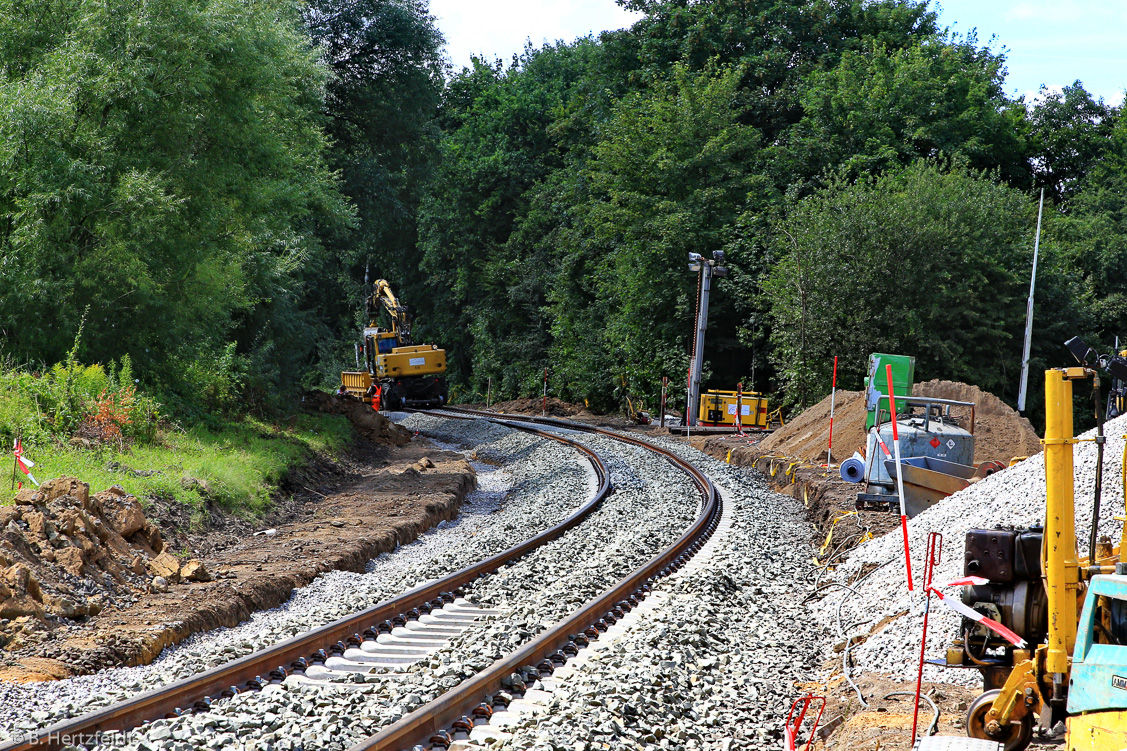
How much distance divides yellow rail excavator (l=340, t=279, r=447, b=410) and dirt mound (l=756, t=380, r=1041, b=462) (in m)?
19.1

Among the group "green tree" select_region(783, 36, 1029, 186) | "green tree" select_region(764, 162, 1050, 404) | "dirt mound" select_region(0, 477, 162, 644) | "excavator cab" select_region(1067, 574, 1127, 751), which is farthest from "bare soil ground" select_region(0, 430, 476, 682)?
"green tree" select_region(783, 36, 1029, 186)

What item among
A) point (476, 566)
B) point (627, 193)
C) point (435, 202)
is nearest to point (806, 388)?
point (627, 193)

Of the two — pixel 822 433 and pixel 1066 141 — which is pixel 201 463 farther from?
pixel 1066 141

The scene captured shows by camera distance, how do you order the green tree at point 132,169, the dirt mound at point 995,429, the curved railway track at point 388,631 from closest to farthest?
the curved railway track at point 388,631 → the green tree at point 132,169 → the dirt mound at point 995,429

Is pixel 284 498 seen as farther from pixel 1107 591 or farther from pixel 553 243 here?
pixel 553 243

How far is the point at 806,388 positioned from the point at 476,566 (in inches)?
807

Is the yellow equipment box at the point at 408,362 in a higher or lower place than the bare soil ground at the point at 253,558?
higher

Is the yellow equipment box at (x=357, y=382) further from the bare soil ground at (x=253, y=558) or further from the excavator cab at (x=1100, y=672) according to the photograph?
the excavator cab at (x=1100, y=672)

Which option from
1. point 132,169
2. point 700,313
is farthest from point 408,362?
point 132,169

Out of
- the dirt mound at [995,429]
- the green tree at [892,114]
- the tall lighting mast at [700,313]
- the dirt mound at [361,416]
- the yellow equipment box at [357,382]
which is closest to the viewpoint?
the dirt mound at [995,429]

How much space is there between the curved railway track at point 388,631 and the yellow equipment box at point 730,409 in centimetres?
1863

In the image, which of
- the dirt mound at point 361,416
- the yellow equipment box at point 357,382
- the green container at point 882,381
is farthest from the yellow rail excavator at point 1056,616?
the yellow equipment box at point 357,382

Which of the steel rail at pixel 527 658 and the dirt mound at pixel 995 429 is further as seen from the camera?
the dirt mound at pixel 995 429

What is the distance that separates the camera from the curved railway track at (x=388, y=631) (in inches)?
201
